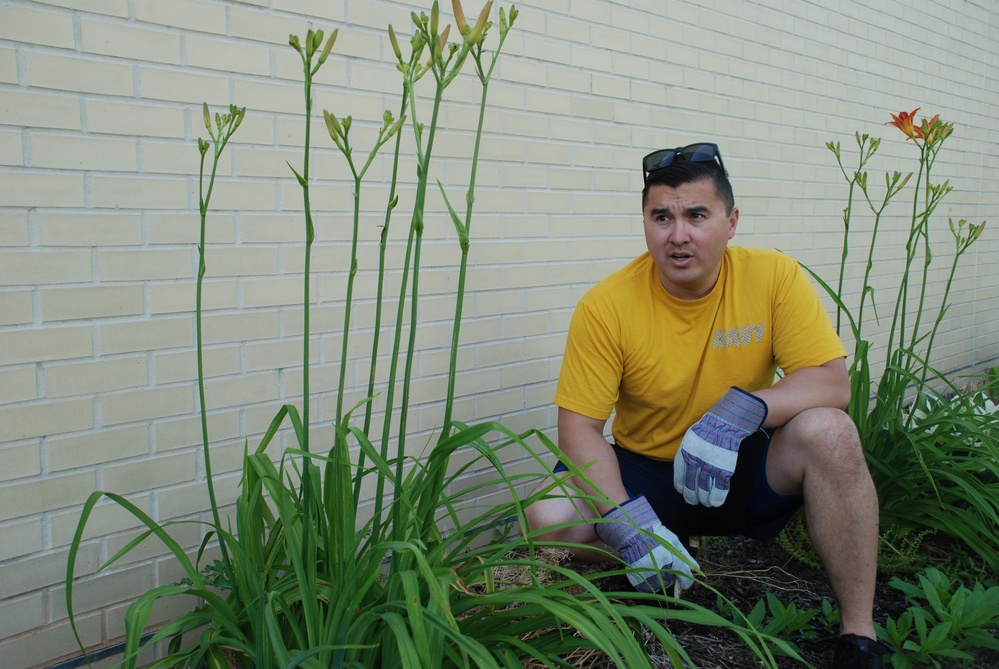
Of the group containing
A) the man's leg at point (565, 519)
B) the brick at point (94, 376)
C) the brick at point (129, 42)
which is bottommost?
the man's leg at point (565, 519)

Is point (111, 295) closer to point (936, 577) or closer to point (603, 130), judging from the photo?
point (603, 130)

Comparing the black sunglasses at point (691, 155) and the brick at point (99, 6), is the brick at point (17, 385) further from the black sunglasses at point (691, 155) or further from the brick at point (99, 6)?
the black sunglasses at point (691, 155)

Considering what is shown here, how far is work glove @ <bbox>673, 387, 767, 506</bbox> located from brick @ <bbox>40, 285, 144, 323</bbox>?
1.39 m

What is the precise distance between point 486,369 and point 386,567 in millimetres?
748

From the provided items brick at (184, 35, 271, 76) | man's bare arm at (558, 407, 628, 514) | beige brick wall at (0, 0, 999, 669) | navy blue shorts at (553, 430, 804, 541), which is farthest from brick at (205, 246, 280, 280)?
navy blue shorts at (553, 430, 804, 541)

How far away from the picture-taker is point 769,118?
4230mm

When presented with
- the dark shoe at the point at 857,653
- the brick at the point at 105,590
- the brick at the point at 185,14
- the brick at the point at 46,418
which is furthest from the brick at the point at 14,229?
the dark shoe at the point at 857,653

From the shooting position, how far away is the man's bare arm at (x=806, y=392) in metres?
2.35

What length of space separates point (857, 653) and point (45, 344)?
1977mm

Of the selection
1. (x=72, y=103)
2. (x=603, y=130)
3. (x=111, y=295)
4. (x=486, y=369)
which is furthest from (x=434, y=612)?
(x=603, y=130)

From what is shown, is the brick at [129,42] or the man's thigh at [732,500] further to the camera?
the man's thigh at [732,500]

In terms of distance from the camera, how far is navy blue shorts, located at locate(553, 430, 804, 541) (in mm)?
2422

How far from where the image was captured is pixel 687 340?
256 cm

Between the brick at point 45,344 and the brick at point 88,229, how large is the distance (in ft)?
0.64
